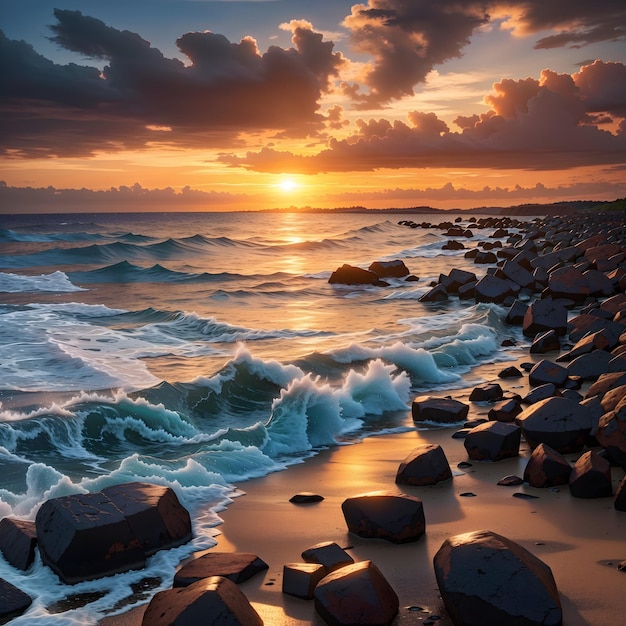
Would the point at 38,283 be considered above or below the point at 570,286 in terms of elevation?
Result: below

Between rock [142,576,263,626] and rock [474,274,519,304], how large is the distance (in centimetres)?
1481

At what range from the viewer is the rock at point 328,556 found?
3939 millimetres

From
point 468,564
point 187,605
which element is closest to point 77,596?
point 187,605

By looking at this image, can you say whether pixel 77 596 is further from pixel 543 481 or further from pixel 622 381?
pixel 622 381

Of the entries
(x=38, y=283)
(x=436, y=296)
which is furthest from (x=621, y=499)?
(x=38, y=283)

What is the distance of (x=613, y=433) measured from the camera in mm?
5324

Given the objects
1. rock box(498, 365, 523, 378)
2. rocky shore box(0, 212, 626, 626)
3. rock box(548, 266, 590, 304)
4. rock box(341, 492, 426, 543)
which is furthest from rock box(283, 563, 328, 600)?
rock box(548, 266, 590, 304)

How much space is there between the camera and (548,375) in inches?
336

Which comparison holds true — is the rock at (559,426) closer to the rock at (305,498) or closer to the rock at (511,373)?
the rock at (305,498)

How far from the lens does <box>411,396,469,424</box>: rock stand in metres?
7.50

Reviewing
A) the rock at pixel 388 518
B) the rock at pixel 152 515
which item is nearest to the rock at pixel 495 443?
the rock at pixel 388 518

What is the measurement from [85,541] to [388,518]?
6.32 ft

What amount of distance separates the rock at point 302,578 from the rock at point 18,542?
5.56ft

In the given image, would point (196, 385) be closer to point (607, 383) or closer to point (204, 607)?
point (607, 383)
